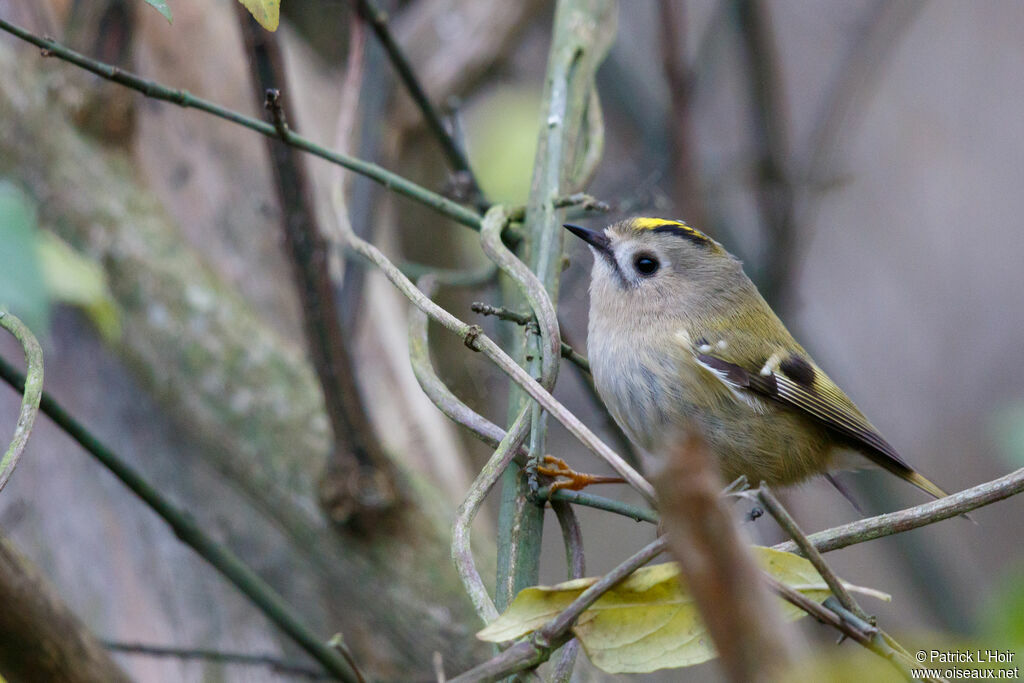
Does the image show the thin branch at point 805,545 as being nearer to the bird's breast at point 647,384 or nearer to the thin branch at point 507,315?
the thin branch at point 507,315

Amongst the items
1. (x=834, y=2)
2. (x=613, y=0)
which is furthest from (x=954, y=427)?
(x=613, y=0)

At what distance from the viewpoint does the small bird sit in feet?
5.45

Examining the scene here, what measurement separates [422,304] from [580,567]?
1.23 ft

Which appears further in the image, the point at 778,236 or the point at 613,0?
the point at 778,236

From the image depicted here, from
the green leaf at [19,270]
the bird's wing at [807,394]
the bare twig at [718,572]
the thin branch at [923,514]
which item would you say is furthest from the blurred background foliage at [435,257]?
the bird's wing at [807,394]

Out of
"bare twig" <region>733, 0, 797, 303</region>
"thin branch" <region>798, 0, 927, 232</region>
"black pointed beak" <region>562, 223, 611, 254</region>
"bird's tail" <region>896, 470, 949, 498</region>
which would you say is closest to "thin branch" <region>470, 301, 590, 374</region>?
"black pointed beak" <region>562, 223, 611, 254</region>

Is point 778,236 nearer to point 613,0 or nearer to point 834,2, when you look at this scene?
point 613,0

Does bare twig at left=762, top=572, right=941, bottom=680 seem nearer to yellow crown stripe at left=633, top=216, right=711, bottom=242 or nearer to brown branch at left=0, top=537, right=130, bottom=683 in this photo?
brown branch at left=0, top=537, right=130, bottom=683

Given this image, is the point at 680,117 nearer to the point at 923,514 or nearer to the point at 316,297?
the point at 316,297

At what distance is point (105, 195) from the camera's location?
2.17m

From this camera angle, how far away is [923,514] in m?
0.88

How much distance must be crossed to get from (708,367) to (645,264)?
33 centimetres

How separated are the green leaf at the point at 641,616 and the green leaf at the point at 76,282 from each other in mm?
1297

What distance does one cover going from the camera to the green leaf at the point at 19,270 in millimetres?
1242
